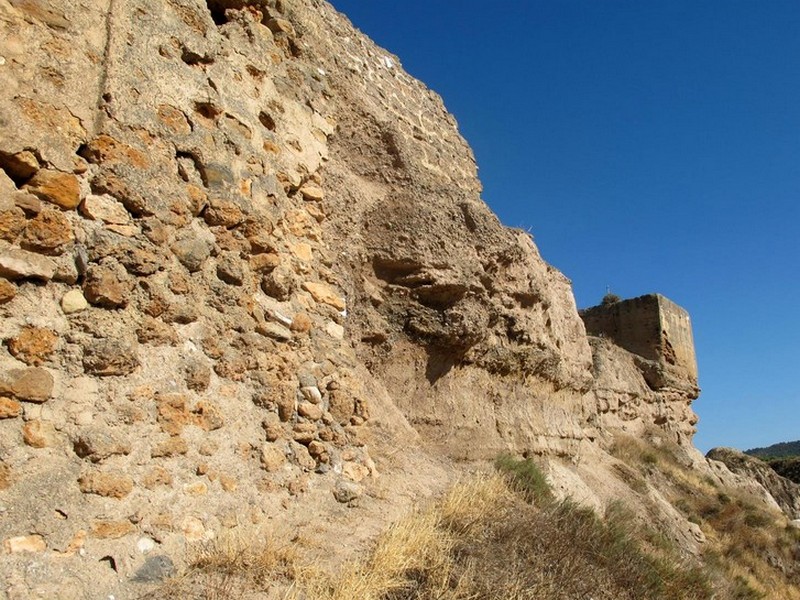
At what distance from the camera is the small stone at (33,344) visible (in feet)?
8.27

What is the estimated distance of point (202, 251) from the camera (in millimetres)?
3445

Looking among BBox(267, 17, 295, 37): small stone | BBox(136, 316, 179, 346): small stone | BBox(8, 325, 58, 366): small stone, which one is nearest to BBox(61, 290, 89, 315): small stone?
BBox(8, 325, 58, 366): small stone

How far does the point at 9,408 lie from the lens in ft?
7.99

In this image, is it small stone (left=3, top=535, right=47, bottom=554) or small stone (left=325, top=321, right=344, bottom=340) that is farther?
small stone (left=325, top=321, right=344, bottom=340)

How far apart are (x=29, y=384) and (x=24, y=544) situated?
→ 0.61 m

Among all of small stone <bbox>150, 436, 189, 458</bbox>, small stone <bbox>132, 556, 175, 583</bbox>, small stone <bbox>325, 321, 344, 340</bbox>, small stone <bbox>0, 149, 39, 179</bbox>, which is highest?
small stone <bbox>0, 149, 39, 179</bbox>

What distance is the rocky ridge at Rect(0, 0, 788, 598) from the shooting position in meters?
2.59

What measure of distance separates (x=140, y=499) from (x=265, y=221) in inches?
73.7

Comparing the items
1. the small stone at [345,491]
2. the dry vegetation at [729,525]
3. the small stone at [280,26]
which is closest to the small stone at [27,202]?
the small stone at [345,491]

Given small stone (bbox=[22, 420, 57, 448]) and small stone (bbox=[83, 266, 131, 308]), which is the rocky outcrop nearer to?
small stone (bbox=[83, 266, 131, 308])

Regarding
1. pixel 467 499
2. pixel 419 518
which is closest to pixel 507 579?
pixel 419 518

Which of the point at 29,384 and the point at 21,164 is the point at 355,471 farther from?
the point at 21,164

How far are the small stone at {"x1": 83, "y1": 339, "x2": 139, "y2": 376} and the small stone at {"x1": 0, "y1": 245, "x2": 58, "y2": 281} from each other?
362mm

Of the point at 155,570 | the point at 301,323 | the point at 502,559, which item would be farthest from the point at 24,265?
the point at 502,559
